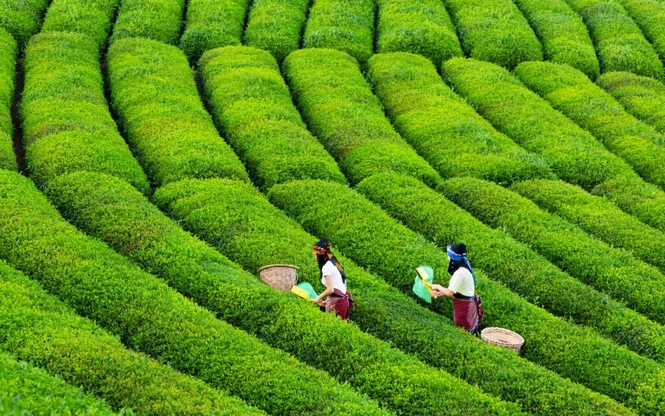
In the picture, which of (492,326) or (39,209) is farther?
(39,209)

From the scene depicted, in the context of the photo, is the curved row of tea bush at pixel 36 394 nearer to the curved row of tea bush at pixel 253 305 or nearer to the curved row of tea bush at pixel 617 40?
the curved row of tea bush at pixel 253 305

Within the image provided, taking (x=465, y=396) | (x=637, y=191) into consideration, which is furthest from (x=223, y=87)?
(x=465, y=396)

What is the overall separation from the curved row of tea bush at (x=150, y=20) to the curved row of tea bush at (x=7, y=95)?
3.75 m

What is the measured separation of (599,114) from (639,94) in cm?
295

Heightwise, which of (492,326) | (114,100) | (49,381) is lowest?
(114,100)

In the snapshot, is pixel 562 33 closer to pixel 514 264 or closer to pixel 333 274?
pixel 514 264

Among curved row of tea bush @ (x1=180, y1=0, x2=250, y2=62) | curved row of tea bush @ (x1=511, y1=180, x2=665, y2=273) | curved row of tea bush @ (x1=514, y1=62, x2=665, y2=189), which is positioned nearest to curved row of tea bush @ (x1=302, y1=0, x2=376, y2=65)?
curved row of tea bush @ (x1=180, y1=0, x2=250, y2=62)

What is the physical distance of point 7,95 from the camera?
978 inches

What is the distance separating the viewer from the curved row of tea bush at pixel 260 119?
21.7 m

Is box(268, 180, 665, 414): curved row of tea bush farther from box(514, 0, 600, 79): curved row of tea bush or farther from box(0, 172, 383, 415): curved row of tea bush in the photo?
box(514, 0, 600, 79): curved row of tea bush

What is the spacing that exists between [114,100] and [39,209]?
899 cm

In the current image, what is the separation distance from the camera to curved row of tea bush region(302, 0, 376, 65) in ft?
104

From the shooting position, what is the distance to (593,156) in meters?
23.6

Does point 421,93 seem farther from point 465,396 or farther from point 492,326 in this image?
point 465,396
